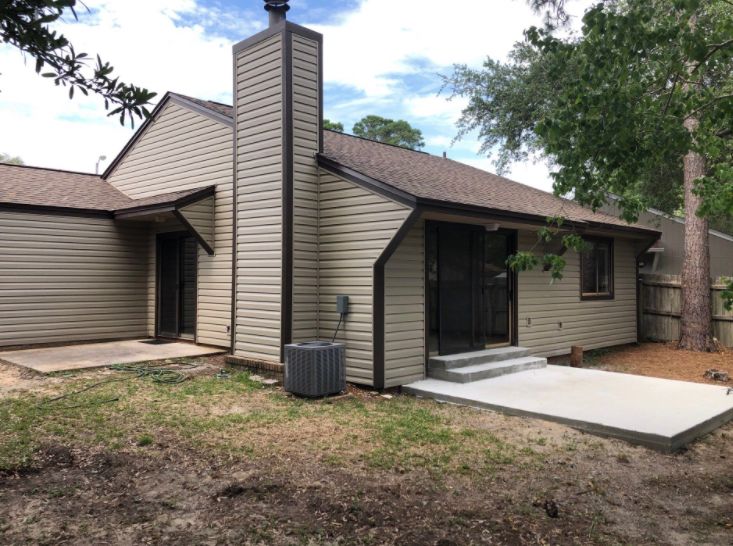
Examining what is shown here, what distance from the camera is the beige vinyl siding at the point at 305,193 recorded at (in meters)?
7.26

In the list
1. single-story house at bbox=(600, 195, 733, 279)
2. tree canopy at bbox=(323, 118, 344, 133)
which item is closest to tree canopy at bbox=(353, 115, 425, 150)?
tree canopy at bbox=(323, 118, 344, 133)

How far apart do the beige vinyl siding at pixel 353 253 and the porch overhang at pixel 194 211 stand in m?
2.47

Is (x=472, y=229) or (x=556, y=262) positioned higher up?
(x=472, y=229)

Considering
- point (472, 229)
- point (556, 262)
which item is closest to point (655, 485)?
point (556, 262)

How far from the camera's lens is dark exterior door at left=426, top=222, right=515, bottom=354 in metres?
7.66

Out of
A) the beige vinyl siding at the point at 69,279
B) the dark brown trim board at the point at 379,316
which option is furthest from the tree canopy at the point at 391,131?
the dark brown trim board at the point at 379,316

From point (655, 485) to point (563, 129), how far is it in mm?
2720

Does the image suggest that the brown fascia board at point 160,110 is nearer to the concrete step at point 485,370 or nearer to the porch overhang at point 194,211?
the porch overhang at point 194,211

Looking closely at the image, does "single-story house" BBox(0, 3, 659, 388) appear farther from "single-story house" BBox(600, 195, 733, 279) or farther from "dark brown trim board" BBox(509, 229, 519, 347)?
"single-story house" BBox(600, 195, 733, 279)

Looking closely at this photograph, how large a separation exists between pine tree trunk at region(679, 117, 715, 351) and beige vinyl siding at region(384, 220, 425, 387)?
22.5ft

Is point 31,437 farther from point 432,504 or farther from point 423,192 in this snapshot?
point 423,192

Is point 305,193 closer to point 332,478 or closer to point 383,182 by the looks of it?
point 383,182

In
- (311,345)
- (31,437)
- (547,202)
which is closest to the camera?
(31,437)

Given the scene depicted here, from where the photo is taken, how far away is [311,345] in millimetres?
6535
